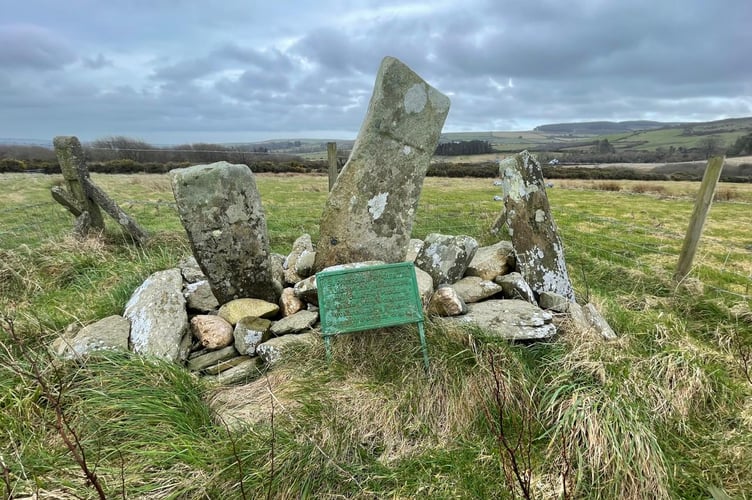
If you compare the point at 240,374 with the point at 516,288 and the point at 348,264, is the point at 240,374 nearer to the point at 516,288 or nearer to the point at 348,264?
the point at 348,264

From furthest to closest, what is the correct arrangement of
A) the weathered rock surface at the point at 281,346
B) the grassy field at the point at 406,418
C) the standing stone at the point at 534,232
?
the standing stone at the point at 534,232
the weathered rock surface at the point at 281,346
the grassy field at the point at 406,418

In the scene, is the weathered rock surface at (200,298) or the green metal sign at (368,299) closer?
the green metal sign at (368,299)

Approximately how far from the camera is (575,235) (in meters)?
11.6

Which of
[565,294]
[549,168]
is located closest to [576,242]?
[565,294]

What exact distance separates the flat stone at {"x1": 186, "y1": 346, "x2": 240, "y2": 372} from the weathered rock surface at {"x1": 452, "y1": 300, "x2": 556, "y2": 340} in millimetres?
2519

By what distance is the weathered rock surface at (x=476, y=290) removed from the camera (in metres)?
5.20

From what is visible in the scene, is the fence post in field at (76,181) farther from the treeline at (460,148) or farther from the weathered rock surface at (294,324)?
the treeline at (460,148)

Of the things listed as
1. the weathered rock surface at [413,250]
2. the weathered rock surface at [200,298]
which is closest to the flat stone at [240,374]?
the weathered rock surface at [200,298]

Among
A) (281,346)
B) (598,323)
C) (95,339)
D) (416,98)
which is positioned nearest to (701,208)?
(598,323)

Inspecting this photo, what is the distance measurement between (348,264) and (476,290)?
1700mm

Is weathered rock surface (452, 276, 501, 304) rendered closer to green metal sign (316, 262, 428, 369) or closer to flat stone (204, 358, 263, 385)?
green metal sign (316, 262, 428, 369)

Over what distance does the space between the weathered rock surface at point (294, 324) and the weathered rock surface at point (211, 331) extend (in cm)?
51

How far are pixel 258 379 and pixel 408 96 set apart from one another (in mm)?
3805

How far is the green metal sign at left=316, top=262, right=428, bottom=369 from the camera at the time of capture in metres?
4.14
